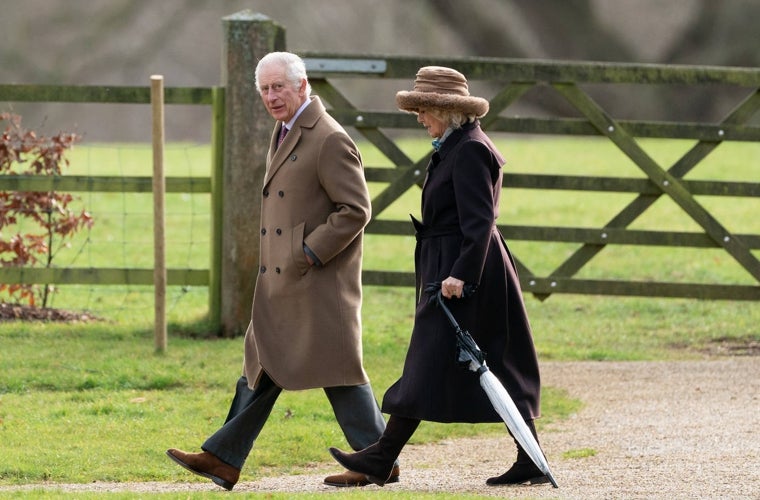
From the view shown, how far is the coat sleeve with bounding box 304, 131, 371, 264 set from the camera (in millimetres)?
5672

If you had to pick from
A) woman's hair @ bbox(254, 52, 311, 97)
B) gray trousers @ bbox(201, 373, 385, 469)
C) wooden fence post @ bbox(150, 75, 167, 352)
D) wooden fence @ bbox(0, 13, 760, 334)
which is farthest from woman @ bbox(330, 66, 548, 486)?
wooden fence @ bbox(0, 13, 760, 334)

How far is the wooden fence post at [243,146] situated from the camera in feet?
29.8

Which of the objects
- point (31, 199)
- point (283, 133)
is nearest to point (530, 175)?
point (31, 199)

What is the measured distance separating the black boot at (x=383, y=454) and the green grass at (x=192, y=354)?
15.7 inches

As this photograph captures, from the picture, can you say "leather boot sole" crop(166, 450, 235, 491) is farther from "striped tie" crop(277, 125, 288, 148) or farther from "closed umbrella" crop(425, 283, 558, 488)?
"striped tie" crop(277, 125, 288, 148)

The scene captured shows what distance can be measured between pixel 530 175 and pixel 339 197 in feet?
12.6

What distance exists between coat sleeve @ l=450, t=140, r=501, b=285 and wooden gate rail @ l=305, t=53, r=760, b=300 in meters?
3.74

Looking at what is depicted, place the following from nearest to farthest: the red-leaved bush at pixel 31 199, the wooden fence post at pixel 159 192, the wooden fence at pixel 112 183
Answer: the wooden fence post at pixel 159 192
the wooden fence at pixel 112 183
the red-leaved bush at pixel 31 199

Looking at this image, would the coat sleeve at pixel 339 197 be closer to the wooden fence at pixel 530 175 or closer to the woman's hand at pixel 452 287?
the woman's hand at pixel 452 287

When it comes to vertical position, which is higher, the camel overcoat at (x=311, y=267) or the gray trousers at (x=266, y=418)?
the camel overcoat at (x=311, y=267)

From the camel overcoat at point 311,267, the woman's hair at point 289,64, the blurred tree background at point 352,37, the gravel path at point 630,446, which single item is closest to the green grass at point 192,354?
the gravel path at point 630,446

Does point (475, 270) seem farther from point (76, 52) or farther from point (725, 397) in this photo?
point (76, 52)

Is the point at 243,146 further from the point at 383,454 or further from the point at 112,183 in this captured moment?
the point at 383,454

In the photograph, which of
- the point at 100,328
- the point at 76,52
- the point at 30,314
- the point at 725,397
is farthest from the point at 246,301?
the point at 76,52
